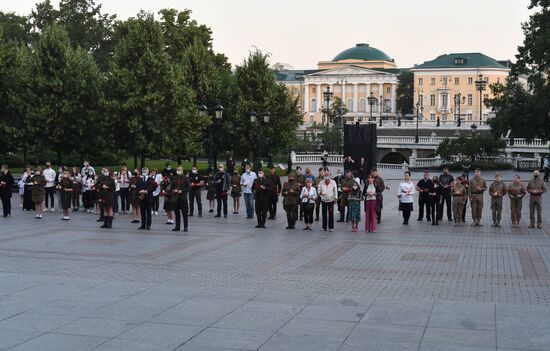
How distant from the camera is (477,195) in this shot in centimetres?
2359

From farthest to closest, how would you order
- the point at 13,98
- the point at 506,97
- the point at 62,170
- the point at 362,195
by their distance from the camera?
the point at 506,97 → the point at 13,98 → the point at 62,170 → the point at 362,195

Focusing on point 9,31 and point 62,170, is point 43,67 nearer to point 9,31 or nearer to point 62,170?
point 62,170

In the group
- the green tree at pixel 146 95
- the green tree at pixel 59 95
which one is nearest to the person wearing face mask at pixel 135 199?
the green tree at pixel 146 95

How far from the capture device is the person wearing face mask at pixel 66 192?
2442cm

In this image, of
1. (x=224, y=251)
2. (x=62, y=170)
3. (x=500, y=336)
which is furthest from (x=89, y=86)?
(x=500, y=336)

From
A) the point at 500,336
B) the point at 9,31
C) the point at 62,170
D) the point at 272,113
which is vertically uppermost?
the point at 9,31

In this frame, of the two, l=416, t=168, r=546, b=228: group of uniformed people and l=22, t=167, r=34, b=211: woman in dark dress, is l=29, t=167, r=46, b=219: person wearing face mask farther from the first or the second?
Result: l=416, t=168, r=546, b=228: group of uniformed people

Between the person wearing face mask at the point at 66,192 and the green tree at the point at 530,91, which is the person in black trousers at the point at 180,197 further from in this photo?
the green tree at the point at 530,91

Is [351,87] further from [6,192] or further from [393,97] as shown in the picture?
[6,192]

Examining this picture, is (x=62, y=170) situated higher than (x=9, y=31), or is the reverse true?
(x=9, y=31)

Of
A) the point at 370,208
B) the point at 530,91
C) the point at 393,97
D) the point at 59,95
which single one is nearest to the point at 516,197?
the point at 370,208

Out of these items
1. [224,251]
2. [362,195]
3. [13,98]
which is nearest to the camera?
[224,251]

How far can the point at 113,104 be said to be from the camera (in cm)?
4128

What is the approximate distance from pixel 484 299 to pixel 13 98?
34.2 meters
